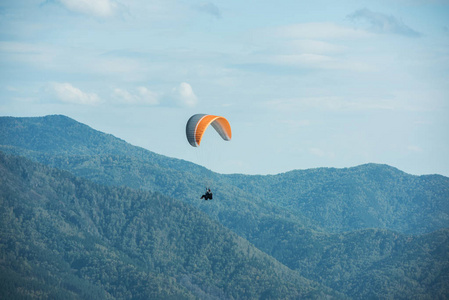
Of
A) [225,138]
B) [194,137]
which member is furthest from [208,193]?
[225,138]

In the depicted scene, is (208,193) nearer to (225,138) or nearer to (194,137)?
(194,137)

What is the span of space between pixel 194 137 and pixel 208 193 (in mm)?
12037

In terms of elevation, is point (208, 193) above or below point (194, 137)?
below

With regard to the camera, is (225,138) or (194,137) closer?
(194,137)

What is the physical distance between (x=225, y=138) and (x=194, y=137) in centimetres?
1219

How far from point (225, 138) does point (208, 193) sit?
19913 mm

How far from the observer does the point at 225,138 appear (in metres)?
127

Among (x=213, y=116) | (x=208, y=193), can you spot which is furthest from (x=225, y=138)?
(x=208, y=193)

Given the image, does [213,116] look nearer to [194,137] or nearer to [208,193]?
[194,137]

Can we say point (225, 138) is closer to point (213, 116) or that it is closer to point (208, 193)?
point (213, 116)

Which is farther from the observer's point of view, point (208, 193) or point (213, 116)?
point (213, 116)

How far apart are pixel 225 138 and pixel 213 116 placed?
7877 millimetres

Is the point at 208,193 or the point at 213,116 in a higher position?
the point at 213,116

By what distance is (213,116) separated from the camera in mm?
120438
